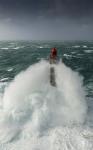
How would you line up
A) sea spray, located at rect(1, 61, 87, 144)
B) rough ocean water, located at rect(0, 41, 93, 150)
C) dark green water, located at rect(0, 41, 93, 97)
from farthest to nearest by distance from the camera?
1. dark green water, located at rect(0, 41, 93, 97)
2. sea spray, located at rect(1, 61, 87, 144)
3. rough ocean water, located at rect(0, 41, 93, 150)

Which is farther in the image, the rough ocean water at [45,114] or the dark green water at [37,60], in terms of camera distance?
the dark green water at [37,60]

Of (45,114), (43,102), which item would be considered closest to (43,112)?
(45,114)

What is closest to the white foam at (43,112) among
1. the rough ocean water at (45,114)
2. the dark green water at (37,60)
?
the rough ocean water at (45,114)

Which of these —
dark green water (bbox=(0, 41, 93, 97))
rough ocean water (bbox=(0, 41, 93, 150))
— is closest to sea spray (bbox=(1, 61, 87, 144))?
rough ocean water (bbox=(0, 41, 93, 150))

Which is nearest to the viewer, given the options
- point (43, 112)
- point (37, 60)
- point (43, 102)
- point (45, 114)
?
point (45, 114)

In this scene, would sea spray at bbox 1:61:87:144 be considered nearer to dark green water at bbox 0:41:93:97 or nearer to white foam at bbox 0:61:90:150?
white foam at bbox 0:61:90:150

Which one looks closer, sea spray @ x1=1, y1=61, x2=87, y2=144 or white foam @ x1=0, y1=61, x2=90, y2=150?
white foam @ x1=0, y1=61, x2=90, y2=150

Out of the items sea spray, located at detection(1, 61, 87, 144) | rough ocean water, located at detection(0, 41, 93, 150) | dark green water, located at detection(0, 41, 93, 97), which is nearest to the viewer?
rough ocean water, located at detection(0, 41, 93, 150)

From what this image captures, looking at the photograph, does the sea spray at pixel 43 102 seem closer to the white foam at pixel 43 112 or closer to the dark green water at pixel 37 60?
the white foam at pixel 43 112

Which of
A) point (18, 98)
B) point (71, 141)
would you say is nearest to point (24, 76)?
point (18, 98)

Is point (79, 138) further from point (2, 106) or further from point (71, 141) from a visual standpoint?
point (2, 106)

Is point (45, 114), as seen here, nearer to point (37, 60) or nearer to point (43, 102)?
point (43, 102)

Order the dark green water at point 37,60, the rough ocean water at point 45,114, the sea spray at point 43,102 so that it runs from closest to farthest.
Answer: the rough ocean water at point 45,114 < the sea spray at point 43,102 < the dark green water at point 37,60

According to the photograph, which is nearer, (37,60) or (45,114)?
(45,114)
